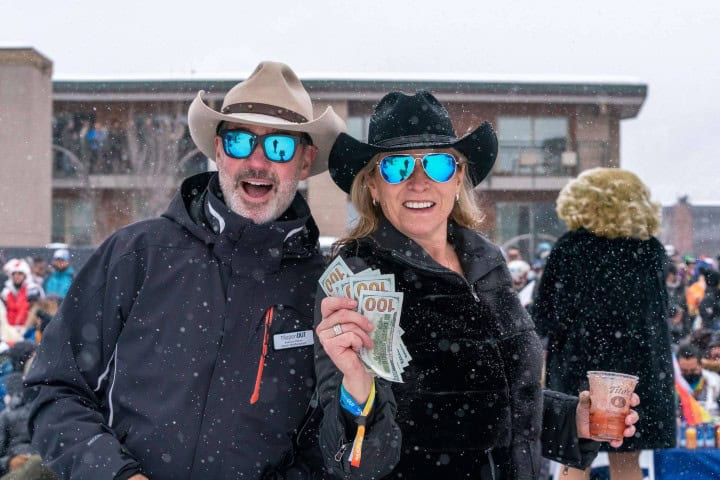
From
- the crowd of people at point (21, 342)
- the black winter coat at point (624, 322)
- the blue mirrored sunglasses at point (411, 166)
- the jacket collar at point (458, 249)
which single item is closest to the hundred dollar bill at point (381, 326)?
the jacket collar at point (458, 249)

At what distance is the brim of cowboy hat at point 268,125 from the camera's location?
255 centimetres

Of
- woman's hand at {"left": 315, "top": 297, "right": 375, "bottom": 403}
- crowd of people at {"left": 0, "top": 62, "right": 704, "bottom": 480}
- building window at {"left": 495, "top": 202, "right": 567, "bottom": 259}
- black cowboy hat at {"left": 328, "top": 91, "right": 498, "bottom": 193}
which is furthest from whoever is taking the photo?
building window at {"left": 495, "top": 202, "right": 567, "bottom": 259}

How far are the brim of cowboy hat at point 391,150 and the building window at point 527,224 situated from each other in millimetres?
23254

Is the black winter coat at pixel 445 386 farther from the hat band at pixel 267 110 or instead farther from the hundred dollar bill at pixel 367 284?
the hat band at pixel 267 110

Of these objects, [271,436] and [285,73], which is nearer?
[271,436]

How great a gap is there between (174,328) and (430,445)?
914 millimetres

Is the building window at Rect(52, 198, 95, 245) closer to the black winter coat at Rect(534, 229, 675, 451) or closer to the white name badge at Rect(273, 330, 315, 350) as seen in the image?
the black winter coat at Rect(534, 229, 675, 451)

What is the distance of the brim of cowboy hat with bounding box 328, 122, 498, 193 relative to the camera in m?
2.29

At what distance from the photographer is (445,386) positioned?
2.14 metres

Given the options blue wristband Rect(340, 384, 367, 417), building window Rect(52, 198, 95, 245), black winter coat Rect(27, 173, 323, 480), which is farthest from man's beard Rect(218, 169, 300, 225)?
building window Rect(52, 198, 95, 245)

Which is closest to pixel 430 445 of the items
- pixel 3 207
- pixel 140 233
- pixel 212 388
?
pixel 212 388

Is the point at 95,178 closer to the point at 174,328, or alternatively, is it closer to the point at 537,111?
the point at 537,111

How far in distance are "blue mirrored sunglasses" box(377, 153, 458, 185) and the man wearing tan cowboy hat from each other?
386 millimetres

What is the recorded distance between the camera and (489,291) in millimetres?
2359
